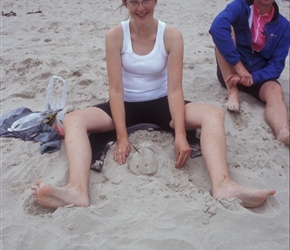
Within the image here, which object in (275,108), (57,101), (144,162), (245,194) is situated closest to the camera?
(245,194)

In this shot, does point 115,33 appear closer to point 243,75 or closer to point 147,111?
point 147,111

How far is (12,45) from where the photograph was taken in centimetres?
355

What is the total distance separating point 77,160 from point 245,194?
26.9 inches

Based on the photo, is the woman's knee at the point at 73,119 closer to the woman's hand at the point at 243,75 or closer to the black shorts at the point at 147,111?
the black shorts at the point at 147,111

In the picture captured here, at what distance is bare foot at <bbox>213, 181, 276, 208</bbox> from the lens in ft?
5.17

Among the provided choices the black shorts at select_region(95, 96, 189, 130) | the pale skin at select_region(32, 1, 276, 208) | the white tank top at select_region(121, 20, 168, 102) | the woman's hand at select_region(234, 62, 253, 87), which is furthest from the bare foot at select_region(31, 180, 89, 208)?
the woman's hand at select_region(234, 62, 253, 87)

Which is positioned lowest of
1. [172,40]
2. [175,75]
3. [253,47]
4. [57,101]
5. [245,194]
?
[57,101]

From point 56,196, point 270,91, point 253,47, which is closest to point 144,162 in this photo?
point 56,196

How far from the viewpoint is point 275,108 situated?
7.29ft

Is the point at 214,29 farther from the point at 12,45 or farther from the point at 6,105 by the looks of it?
the point at 12,45

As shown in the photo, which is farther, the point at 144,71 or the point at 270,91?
the point at 270,91

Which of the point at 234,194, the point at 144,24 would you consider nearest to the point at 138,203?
the point at 234,194

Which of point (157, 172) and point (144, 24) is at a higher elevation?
point (144, 24)

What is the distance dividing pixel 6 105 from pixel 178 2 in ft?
4.22
